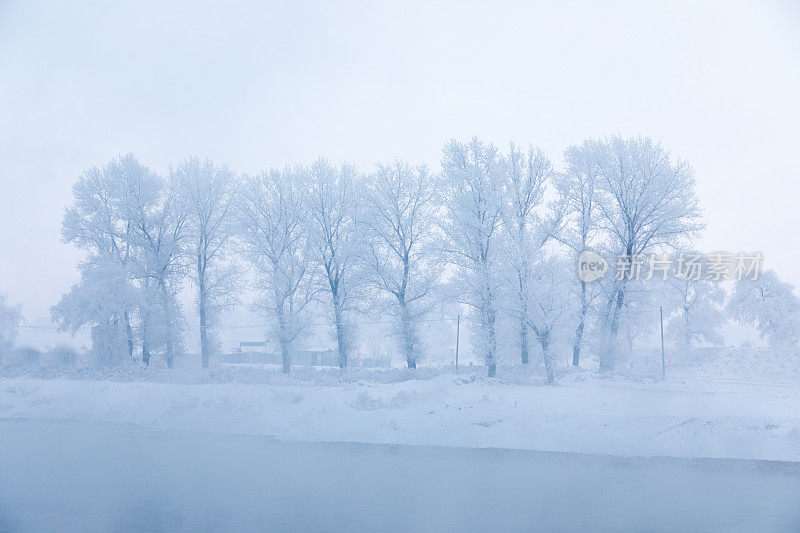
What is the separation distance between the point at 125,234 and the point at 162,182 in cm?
391

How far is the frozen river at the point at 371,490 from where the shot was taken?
30.8 feet

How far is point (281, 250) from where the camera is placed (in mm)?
36938

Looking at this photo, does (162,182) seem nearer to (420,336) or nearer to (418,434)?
(420,336)

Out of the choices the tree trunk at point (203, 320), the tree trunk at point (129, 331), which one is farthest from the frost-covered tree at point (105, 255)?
the tree trunk at point (203, 320)

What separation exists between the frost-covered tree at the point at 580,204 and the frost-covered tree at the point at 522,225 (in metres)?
1.14

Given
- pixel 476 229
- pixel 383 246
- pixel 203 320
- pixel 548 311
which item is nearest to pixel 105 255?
pixel 203 320

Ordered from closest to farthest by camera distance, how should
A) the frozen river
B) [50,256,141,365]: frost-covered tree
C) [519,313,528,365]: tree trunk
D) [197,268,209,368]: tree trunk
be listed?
the frozen river, [519,313,528,365]: tree trunk, [50,256,141,365]: frost-covered tree, [197,268,209,368]: tree trunk

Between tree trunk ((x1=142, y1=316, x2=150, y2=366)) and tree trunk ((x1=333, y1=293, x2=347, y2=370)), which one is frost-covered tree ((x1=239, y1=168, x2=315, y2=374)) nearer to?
tree trunk ((x1=333, y1=293, x2=347, y2=370))

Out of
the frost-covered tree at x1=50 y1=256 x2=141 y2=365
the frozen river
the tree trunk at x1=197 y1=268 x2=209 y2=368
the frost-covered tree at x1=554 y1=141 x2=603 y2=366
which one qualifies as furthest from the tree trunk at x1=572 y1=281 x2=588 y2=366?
the frost-covered tree at x1=50 y1=256 x2=141 y2=365

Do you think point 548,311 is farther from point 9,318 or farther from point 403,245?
point 9,318

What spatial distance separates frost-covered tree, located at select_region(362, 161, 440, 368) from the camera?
33219 millimetres

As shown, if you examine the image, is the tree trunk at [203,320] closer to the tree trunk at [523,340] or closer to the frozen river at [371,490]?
the tree trunk at [523,340]

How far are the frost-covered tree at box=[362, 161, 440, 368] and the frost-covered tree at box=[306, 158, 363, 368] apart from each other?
44.8 inches

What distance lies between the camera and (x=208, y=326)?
36.9 m
